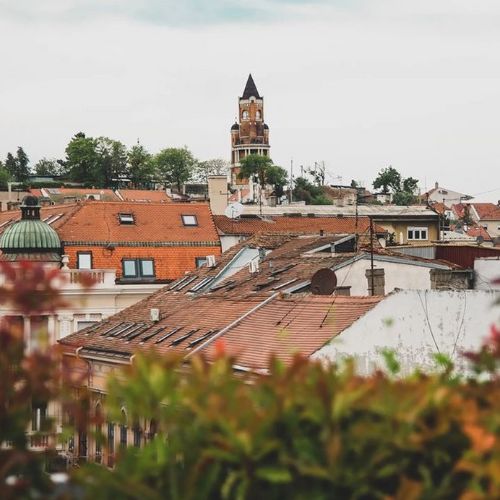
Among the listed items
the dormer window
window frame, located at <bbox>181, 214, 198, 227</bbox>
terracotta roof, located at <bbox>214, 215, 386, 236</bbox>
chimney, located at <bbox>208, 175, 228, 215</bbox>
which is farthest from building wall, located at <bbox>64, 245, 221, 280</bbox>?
chimney, located at <bbox>208, 175, 228, 215</bbox>

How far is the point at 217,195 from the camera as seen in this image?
7612 cm

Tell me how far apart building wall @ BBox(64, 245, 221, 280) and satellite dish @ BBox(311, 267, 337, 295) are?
894 inches

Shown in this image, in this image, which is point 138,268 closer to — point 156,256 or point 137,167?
point 156,256

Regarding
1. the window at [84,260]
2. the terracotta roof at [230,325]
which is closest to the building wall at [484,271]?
the terracotta roof at [230,325]

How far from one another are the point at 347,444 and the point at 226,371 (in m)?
0.79

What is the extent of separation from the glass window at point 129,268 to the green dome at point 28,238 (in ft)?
11.1

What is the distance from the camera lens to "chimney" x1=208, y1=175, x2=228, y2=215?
75.3 metres

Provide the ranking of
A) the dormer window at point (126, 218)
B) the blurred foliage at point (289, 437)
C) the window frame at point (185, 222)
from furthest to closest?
the window frame at point (185, 222) → the dormer window at point (126, 218) → the blurred foliage at point (289, 437)

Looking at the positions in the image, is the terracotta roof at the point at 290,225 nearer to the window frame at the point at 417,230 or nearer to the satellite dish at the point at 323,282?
the window frame at the point at 417,230

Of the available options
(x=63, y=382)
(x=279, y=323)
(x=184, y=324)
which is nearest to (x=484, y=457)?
(x=63, y=382)

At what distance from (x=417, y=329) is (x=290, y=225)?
47.6 m

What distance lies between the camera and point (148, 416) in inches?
303

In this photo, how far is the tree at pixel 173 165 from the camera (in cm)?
17450

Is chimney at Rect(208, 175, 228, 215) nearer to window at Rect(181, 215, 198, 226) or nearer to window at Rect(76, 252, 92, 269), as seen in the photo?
window at Rect(181, 215, 198, 226)
